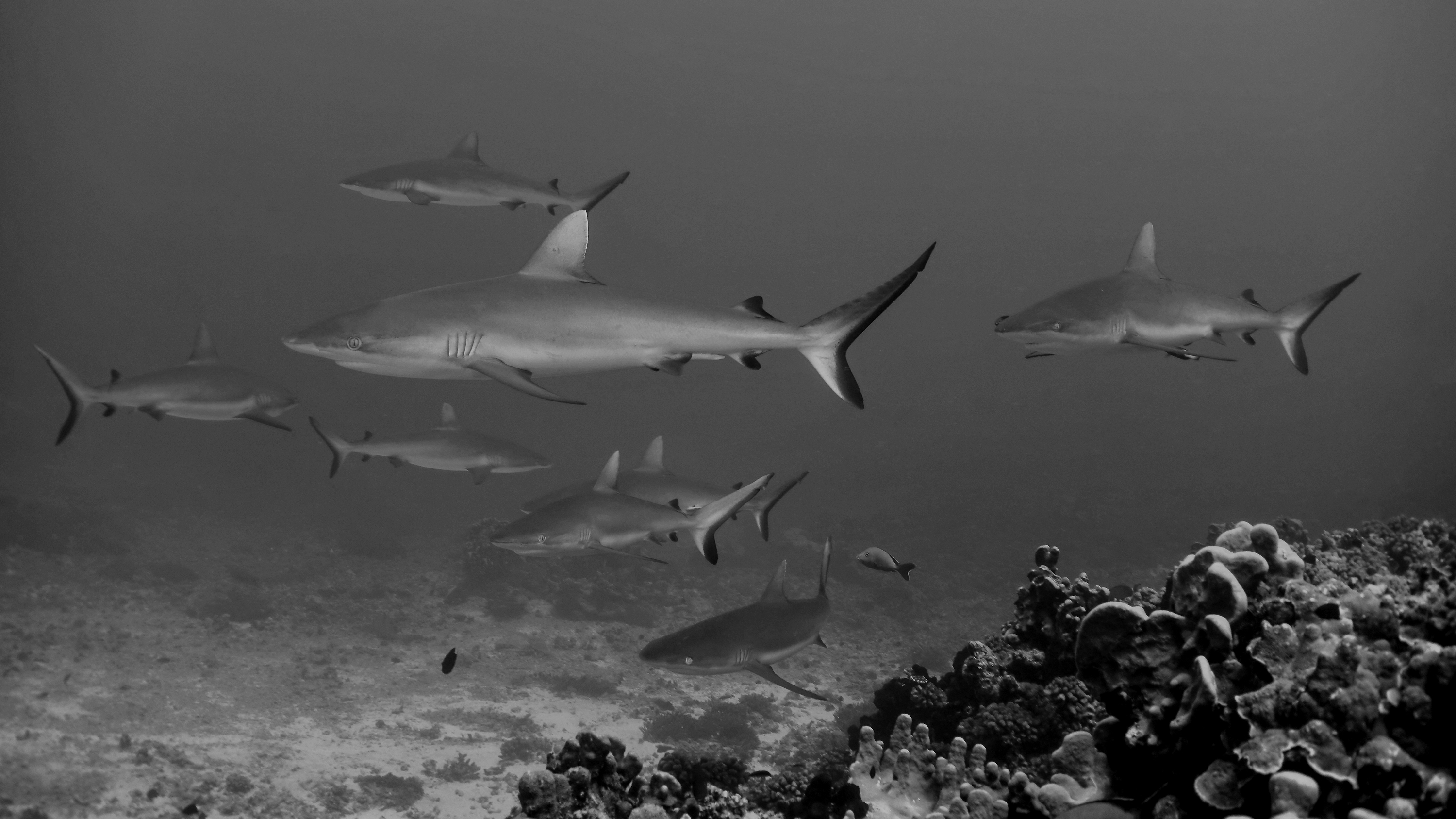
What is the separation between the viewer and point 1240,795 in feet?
6.19

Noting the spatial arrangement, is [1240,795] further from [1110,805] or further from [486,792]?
[486,792]

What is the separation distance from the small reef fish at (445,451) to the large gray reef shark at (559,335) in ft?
16.7

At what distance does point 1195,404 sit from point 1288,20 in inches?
3067

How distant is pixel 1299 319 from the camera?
20.1 feet

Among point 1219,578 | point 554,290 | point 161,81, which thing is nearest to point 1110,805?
point 1219,578

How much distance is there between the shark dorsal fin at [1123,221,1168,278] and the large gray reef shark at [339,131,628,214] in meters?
5.93

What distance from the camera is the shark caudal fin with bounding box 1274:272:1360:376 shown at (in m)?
5.78

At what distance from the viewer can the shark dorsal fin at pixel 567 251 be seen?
17.2 ft

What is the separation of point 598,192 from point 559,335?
2.75 m

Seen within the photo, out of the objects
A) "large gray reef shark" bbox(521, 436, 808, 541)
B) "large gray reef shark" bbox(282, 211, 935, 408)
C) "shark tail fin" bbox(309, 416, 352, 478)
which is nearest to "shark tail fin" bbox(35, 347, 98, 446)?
"shark tail fin" bbox(309, 416, 352, 478)

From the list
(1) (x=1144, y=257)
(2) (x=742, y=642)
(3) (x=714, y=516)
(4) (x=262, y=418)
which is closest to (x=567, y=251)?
(3) (x=714, y=516)

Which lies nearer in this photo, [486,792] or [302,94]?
[486,792]

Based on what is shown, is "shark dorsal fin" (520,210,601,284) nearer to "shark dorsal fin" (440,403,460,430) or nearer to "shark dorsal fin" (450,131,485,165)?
"shark dorsal fin" (450,131,485,165)

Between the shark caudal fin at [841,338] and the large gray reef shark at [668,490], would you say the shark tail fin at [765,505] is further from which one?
the shark caudal fin at [841,338]
